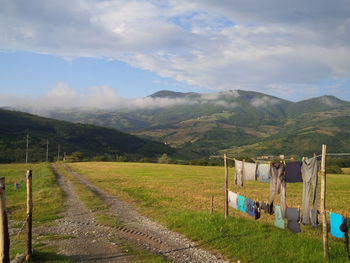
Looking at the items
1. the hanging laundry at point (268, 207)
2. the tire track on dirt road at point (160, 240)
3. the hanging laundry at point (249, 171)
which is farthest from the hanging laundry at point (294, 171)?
the tire track on dirt road at point (160, 240)

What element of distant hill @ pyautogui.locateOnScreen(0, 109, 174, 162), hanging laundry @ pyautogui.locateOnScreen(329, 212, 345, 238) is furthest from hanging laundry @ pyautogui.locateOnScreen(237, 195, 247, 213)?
distant hill @ pyautogui.locateOnScreen(0, 109, 174, 162)

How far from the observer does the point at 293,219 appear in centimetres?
1525

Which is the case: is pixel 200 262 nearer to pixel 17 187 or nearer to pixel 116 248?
pixel 116 248

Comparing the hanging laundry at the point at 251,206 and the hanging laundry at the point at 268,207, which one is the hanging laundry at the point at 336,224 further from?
the hanging laundry at the point at 251,206

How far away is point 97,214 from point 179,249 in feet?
32.9

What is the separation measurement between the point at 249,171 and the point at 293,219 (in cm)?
517

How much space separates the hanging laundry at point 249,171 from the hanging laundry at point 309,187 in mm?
4855

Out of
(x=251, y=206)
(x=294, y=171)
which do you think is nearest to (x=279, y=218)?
(x=251, y=206)

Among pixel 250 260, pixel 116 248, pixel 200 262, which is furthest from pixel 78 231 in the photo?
pixel 250 260

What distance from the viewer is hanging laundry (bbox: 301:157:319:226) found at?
14445 mm

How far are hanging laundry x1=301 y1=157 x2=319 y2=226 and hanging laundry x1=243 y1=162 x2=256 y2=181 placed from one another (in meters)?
4.86

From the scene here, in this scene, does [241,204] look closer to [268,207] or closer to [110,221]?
[268,207]

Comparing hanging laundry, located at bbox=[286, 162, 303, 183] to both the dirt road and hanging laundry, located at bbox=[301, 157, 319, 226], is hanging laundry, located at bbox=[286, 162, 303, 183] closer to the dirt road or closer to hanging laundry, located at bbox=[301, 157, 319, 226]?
hanging laundry, located at bbox=[301, 157, 319, 226]

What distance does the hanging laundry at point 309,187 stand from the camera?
569 inches
